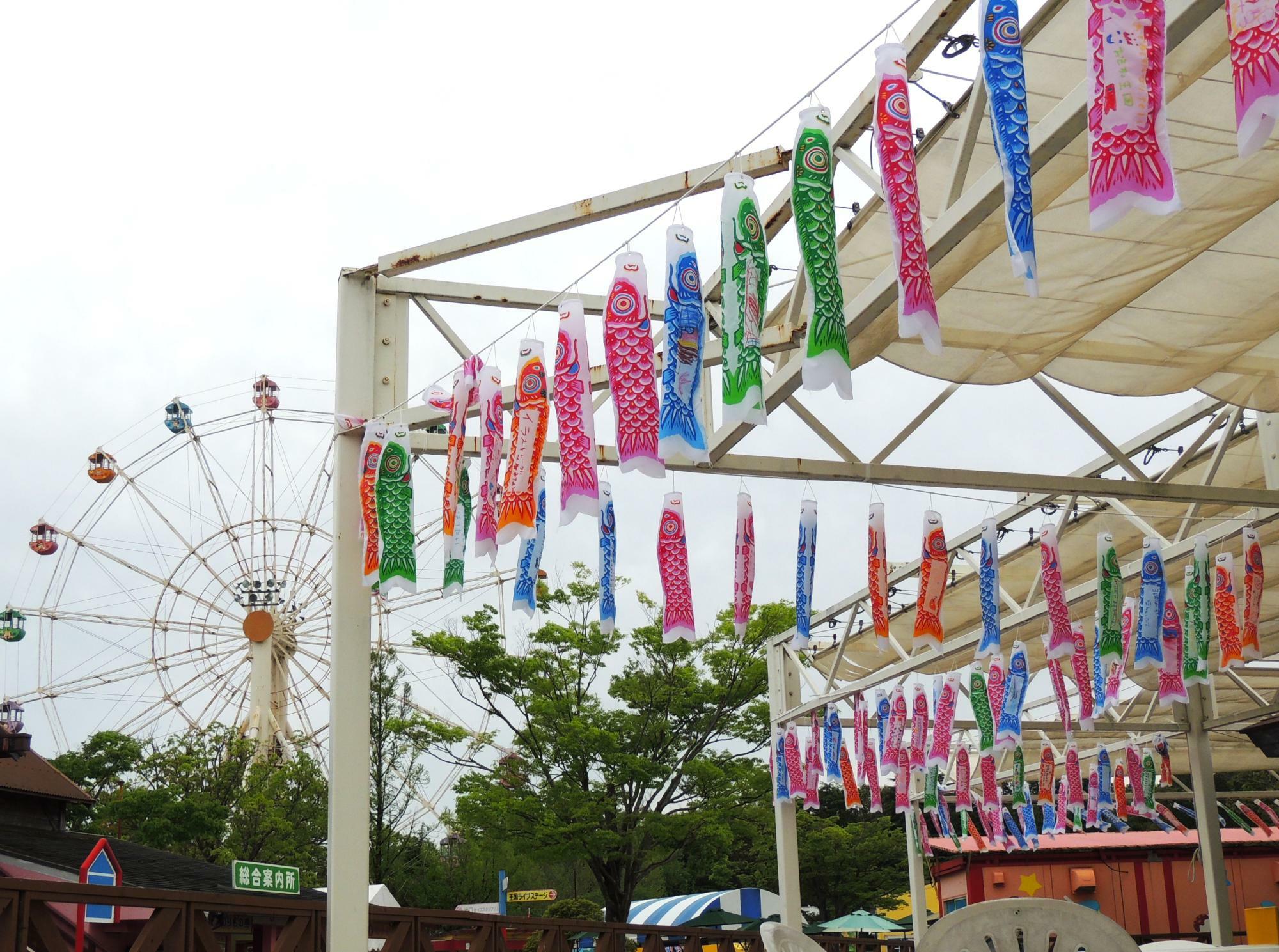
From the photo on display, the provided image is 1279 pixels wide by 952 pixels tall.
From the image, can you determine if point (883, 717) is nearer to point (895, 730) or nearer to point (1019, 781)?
point (895, 730)

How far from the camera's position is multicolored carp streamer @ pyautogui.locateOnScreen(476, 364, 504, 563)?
6.60 m

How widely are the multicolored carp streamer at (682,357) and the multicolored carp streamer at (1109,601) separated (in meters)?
5.53

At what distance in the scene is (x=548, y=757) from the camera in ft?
69.7

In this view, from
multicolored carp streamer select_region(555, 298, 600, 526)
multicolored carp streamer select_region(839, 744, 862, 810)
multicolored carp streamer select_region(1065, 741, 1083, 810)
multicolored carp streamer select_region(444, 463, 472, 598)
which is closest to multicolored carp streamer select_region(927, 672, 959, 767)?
multicolored carp streamer select_region(839, 744, 862, 810)

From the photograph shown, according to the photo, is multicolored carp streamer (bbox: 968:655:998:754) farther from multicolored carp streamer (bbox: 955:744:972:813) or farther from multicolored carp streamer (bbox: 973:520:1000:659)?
multicolored carp streamer (bbox: 955:744:972:813)

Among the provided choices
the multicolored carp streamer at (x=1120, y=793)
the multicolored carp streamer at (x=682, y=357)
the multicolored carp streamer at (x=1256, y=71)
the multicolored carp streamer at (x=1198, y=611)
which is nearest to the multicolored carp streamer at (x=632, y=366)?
the multicolored carp streamer at (x=682, y=357)

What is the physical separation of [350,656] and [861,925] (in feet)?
73.2

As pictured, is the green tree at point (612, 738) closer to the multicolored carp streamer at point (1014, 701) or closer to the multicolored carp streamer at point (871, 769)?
the multicolored carp streamer at point (871, 769)

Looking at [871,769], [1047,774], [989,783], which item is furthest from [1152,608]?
[1047,774]

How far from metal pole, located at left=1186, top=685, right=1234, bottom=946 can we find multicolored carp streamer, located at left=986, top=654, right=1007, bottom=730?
8.77ft

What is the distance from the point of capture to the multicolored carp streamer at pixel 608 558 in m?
7.95

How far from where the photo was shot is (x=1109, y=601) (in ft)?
33.0

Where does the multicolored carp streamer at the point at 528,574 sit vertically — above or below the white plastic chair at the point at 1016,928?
above

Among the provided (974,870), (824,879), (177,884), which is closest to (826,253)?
(177,884)
